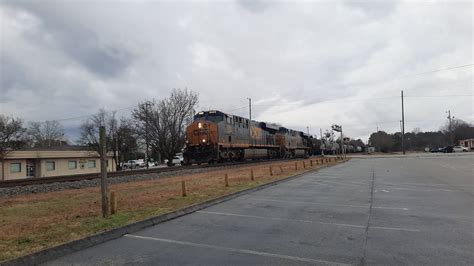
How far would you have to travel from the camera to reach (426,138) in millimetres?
137500

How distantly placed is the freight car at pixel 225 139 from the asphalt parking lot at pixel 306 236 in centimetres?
1821

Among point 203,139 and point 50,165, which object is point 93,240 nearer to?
point 203,139

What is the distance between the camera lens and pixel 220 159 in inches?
1249

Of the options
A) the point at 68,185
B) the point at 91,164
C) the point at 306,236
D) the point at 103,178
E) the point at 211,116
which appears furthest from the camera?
the point at 91,164

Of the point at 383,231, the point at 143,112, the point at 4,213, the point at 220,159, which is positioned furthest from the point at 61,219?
the point at 143,112

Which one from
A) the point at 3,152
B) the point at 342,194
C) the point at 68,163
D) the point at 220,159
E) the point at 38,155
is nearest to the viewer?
the point at 342,194

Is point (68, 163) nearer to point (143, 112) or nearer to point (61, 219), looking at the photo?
point (143, 112)

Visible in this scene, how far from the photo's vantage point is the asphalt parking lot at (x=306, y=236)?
581 cm

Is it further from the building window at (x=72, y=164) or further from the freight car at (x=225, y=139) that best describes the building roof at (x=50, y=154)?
the freight car at (x=225, y=139)

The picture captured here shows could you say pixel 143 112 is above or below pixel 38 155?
above

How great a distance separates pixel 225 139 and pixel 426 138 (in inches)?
4950

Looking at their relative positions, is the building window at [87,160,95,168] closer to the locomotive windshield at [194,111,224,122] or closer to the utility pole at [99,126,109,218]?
the locomotive windshield at [194,111,224,122]

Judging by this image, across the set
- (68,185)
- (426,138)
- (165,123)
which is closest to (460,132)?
(426,138)

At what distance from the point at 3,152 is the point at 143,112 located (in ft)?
78.4
